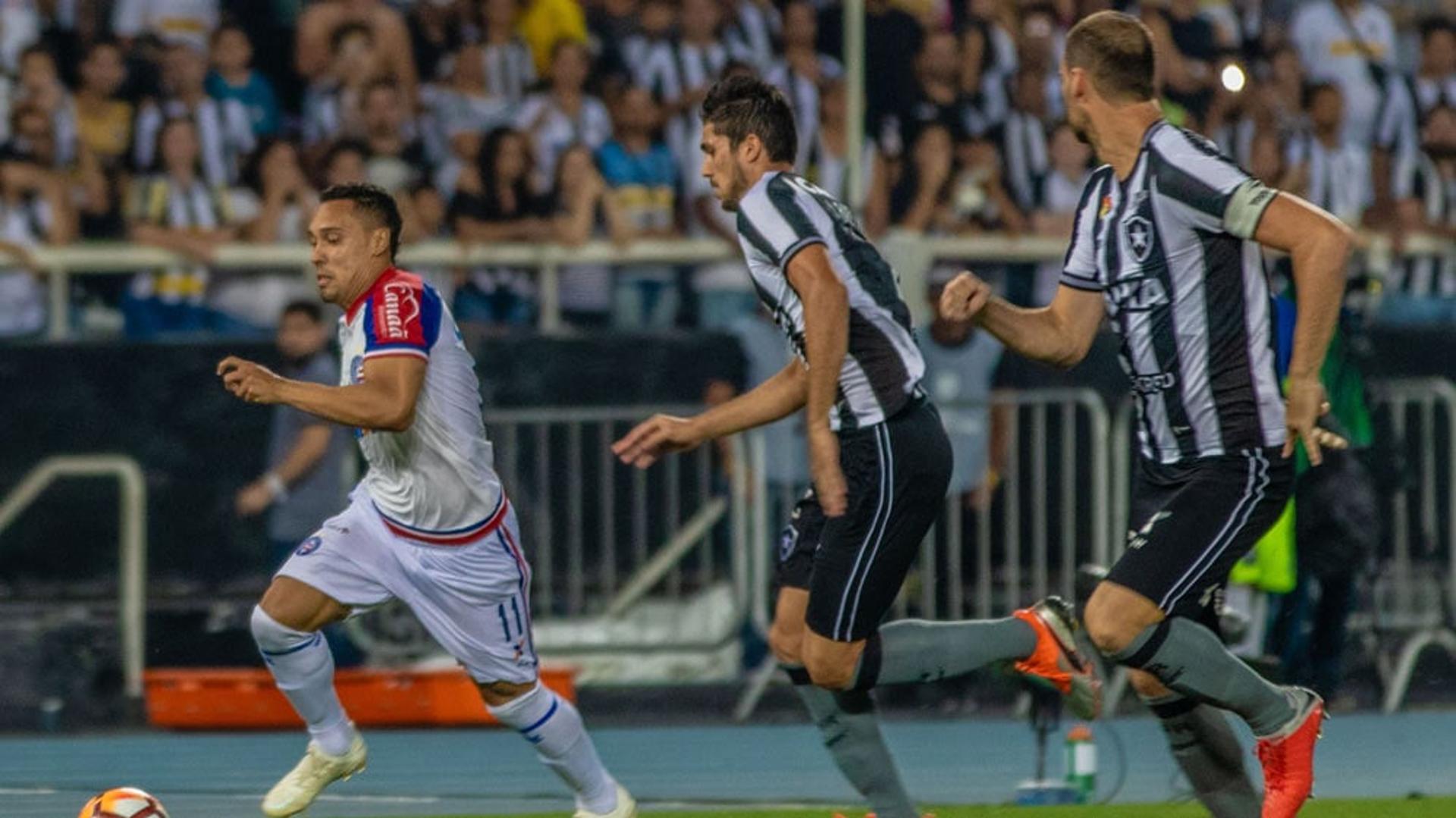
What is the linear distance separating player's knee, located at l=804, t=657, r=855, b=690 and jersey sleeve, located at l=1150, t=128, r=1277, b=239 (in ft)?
5.31

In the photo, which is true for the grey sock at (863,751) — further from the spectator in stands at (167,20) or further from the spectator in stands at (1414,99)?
the spectator in stands at (1414,99)

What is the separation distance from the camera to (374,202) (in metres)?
8.45

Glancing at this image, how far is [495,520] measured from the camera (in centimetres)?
861

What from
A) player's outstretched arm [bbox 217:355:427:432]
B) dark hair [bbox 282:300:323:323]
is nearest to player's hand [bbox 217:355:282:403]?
player's outstretched arm [bbox 217:355:427:432]

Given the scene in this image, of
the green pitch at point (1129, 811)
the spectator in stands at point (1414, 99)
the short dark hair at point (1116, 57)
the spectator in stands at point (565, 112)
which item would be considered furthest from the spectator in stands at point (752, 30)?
the short dark hair at point (1116, 57)

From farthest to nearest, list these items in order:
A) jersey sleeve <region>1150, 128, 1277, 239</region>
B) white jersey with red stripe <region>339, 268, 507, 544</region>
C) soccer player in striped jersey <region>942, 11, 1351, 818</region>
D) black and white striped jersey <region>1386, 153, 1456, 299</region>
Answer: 1. black and white striped jersey <region>1386, 153, 1456, 299</region>
2. white jersey with red stripe <region>339, 268, 507, 544</region>
3. soccer player in striped jersey <region>942, 11, 1351, 818</region>
4. jersey sleeve <region>1150, 128, 1277, 239</region>

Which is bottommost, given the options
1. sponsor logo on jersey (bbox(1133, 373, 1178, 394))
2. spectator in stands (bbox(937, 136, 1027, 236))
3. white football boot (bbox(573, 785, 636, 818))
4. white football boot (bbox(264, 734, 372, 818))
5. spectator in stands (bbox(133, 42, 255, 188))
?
white football boot (bbox(573, 785, 636, 818))

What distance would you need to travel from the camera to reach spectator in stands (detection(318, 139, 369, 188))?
14.3 m

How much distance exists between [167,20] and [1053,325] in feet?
28.6

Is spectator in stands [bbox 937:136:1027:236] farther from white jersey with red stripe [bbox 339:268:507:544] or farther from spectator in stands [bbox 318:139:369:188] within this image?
white jersey with red stripe [bbox 339:268:507:544]

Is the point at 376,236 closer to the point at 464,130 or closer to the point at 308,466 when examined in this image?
the point at 308,466

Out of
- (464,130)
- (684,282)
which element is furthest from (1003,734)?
(464,130)

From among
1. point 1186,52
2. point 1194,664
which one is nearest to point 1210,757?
point 1194,664

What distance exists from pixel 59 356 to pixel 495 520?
5832 millimetres
